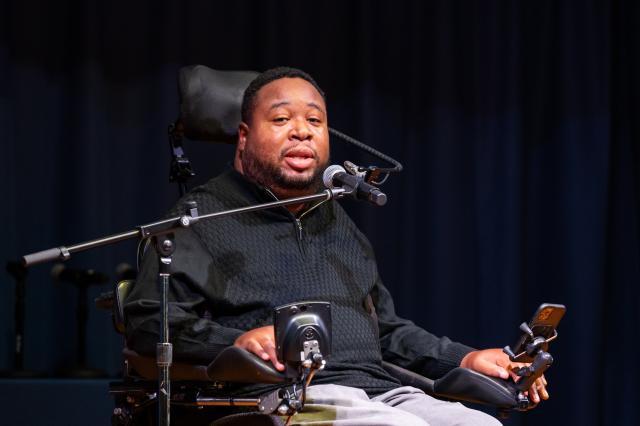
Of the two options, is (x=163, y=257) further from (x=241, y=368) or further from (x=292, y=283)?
(x=292, y=283)

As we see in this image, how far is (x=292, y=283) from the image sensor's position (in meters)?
2.37

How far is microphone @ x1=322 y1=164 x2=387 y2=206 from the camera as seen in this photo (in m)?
2.03

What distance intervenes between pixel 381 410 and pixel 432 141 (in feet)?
7.76

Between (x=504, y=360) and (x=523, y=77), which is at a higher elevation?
(x=523, y=77)

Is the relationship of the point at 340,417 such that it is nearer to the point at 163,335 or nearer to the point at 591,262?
the point at 163,335

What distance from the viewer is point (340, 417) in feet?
6.68

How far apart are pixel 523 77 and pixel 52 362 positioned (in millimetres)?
2294

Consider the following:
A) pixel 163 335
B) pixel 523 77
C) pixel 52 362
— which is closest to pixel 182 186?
pixel 163 335

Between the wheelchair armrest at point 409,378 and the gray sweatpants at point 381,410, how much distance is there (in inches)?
1.1

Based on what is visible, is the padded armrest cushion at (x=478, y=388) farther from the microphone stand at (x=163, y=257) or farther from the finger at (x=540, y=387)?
the microphone stand at (x=163, y=257)

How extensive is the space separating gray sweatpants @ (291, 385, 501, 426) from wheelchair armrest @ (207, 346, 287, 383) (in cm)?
22

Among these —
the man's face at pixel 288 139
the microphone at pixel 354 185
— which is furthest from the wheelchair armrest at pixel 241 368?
the man's face at pixel 288 139

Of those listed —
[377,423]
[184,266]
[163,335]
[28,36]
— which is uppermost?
[28,36]

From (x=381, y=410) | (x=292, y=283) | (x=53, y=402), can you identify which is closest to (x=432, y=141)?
(x=53, y=402)
